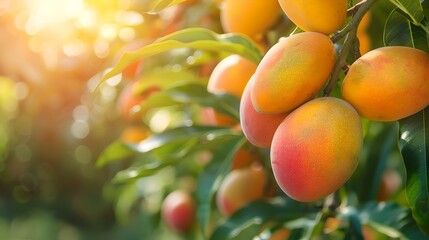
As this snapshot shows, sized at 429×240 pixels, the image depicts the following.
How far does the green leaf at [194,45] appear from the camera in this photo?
0.62m

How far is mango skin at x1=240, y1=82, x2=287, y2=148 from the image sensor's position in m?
0.57

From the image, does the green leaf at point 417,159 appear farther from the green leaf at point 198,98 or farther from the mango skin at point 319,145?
the green leaf at point 198,98

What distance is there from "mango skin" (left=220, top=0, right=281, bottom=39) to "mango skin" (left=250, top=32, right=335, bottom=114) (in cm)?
27

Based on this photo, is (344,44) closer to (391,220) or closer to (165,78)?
(391,220)

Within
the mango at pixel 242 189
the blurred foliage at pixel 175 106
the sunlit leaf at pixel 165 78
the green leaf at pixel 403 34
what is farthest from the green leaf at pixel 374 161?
the green leaf at pixel 403 34

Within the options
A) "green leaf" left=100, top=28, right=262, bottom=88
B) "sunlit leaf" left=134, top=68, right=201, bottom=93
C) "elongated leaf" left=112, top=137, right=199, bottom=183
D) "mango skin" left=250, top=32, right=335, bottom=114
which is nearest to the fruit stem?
"mango skin" left=250, top=32, right=335, bottom=114

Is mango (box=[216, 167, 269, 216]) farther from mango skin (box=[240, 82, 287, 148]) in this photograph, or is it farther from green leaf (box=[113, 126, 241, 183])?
mango skin (box=[240, 82, 287, 148])

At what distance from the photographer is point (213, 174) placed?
2.80ft

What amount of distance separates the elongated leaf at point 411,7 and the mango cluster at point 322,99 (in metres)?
0.04

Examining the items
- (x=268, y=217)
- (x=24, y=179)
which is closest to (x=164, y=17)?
(x=268, y=217)

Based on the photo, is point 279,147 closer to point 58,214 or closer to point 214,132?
point 214,132

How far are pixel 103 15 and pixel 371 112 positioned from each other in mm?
927

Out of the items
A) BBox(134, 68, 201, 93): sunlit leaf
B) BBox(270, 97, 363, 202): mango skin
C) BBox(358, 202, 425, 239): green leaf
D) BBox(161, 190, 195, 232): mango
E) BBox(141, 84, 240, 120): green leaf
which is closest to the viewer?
BBox(270, 97, 363, 202): mango skin

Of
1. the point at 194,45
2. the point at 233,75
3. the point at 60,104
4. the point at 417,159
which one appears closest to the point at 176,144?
the point at 233,75
